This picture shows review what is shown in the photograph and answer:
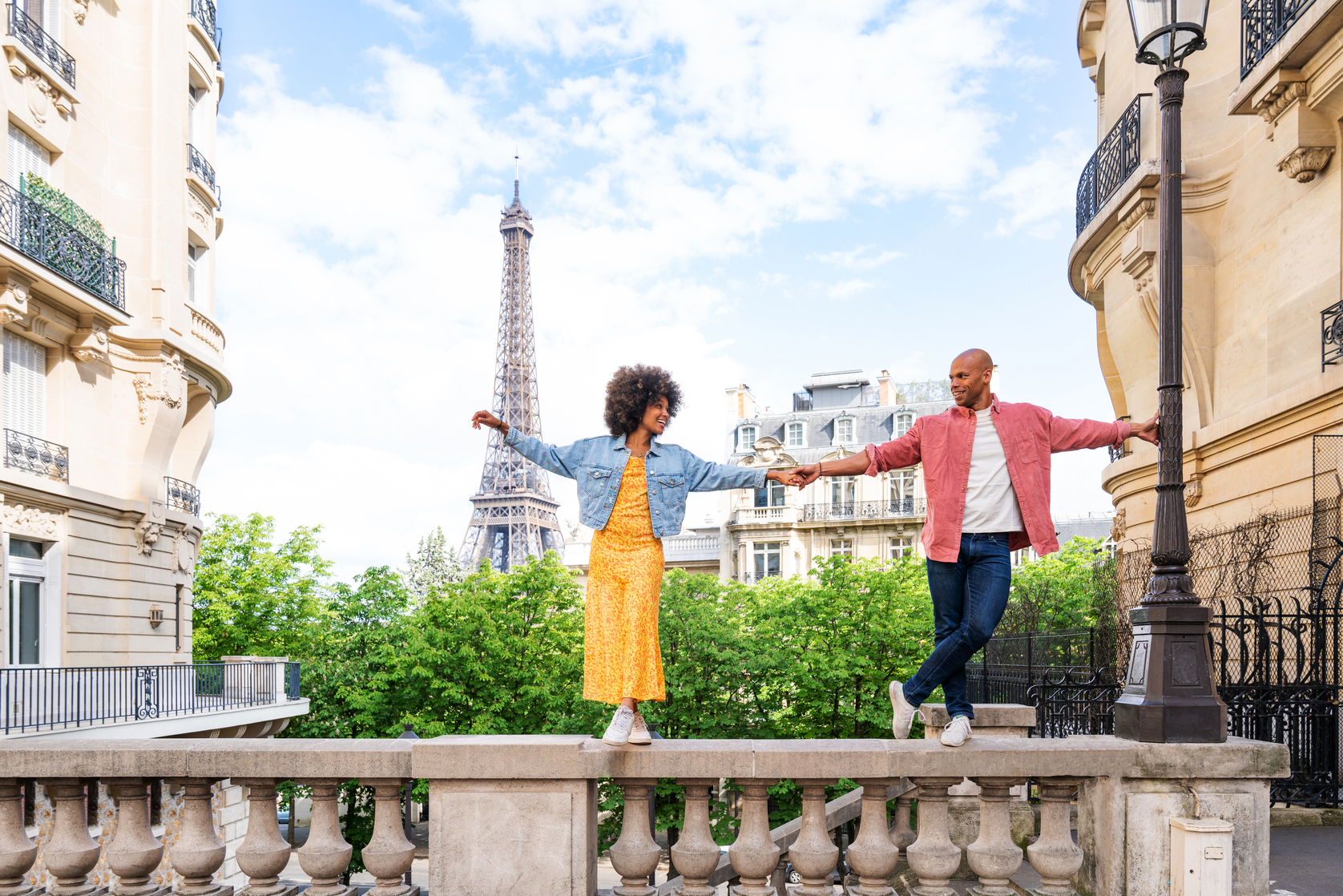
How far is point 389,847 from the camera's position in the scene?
4.73 meters

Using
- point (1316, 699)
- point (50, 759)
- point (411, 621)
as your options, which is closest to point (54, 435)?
point (411, 621)

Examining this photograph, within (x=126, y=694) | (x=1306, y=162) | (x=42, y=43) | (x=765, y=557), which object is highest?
(x=42, y=43)

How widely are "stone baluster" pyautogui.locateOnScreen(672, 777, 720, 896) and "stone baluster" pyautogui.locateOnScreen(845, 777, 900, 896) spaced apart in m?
0.68

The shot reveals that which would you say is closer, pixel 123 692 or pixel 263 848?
pixel 263 848

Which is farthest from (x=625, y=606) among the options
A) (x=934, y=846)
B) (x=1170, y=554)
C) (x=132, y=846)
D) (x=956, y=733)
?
(x=1170, y=554)

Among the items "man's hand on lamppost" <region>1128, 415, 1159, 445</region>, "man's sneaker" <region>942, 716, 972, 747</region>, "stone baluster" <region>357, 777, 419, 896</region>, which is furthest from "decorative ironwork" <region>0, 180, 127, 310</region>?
"man's hand on lamppost" <region>1128, 415, 1159, 445</region>

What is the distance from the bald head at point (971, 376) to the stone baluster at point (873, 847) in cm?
206

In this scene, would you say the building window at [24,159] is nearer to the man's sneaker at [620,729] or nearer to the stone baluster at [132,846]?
the stone baluster at [132,846]

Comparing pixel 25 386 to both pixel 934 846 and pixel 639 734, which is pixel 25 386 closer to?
pixel 639 734

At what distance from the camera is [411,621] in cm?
3155

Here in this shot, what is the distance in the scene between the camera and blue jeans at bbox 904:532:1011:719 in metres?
5.09

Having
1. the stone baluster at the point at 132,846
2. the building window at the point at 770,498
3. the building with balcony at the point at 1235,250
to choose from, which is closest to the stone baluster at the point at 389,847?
the stone baluster at the point at 132,846

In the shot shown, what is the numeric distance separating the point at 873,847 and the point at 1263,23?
12.3 metres

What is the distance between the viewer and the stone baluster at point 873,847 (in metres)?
4.61
